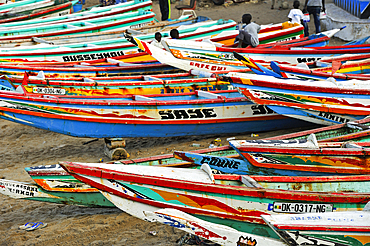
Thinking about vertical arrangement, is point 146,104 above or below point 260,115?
above

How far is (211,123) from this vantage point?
800cm

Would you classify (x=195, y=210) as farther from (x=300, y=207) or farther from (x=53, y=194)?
(x=53, y=194)

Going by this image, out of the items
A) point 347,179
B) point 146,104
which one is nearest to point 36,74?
point 146,104

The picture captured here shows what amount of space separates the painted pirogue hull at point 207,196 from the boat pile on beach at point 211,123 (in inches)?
0.5

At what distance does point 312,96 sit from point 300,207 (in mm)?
3336

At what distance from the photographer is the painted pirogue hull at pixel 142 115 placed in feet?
24.4

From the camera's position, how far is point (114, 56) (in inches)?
478

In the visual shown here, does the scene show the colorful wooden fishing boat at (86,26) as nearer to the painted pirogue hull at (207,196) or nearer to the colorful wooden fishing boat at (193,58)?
the colorful wooden fishing boat at (193,58)

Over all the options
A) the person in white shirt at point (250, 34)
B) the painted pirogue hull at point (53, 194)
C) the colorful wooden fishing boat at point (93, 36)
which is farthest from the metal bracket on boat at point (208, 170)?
the colorful wooden fishing boat at point (93, 36)

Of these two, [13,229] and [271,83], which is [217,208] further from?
[271,83]

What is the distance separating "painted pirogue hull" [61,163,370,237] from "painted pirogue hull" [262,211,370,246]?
41 cm

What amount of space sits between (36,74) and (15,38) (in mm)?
4278

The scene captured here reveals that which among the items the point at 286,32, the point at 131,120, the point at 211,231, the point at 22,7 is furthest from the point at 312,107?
the point at 22,7

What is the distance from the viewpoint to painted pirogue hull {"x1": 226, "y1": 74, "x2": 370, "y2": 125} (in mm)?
7254
